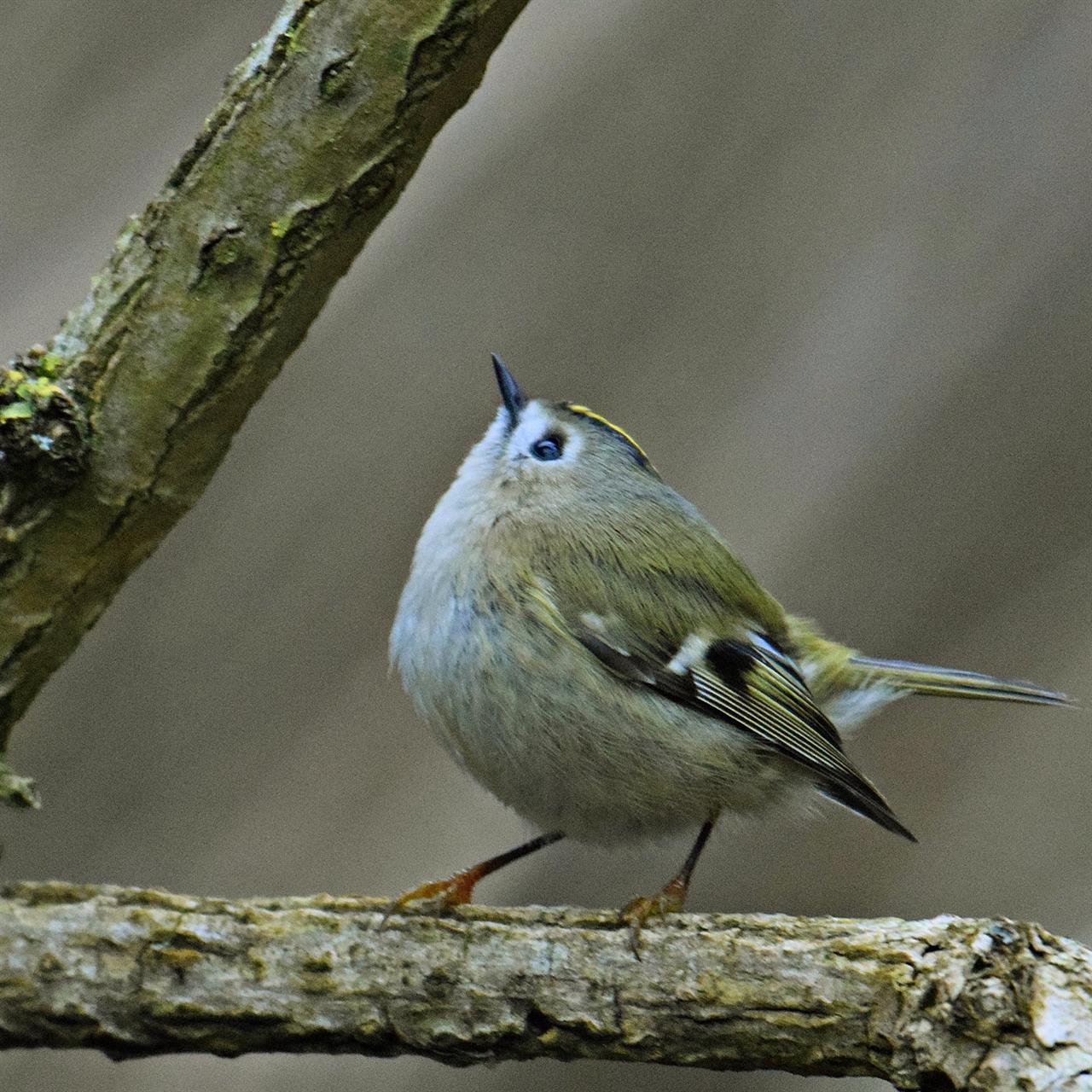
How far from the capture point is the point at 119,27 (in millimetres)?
1849

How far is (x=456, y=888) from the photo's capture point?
1.39 meters

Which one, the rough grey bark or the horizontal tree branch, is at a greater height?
the rough grey bark

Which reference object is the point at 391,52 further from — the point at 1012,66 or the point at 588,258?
the point at 1012,66

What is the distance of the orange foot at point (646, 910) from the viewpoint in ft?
3.64

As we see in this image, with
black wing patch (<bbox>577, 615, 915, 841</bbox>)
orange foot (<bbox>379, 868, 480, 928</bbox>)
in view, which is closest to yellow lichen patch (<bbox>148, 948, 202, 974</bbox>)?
orange foot (<bbox>379, 868, 480, 928</bbox>)

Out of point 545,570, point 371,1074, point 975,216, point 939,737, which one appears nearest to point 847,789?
point 545,570

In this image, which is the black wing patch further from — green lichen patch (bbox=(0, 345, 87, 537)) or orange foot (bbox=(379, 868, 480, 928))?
green lichen patch (bbox=(0, 345, 87, 537))

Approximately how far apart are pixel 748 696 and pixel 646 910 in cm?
38

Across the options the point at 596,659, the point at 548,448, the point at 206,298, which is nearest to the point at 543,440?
the point at 548,448

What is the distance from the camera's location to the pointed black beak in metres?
1.57

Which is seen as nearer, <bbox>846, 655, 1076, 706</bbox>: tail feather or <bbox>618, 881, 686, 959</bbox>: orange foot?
<bbox>618, 881, 686, 959</bbox>: orange foot

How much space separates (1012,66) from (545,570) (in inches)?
46.4

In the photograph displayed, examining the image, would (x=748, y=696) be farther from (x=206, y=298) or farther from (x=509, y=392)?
(x=206, y=298)

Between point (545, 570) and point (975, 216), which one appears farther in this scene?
point (975, 216)
